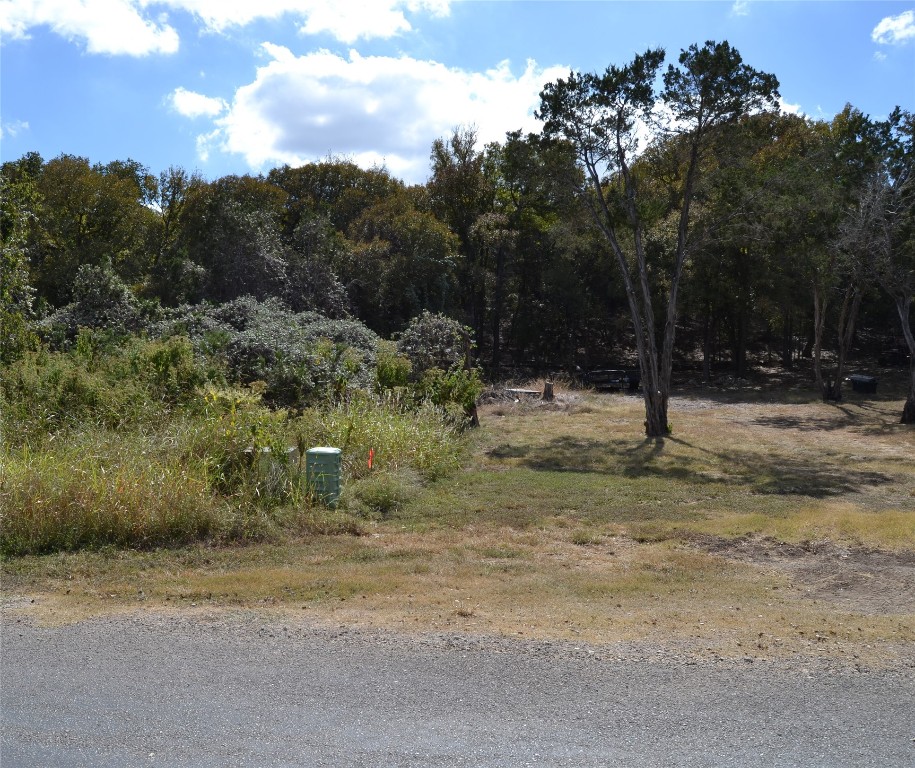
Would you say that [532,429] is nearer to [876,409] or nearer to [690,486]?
[690,486]

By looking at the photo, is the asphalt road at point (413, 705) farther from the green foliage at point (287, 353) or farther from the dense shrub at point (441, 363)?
the dense shrub at point (441, 363)

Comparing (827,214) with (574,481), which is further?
(827,214)

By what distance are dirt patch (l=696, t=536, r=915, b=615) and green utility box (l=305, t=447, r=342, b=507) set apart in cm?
387

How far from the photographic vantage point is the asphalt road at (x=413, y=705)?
148 inches

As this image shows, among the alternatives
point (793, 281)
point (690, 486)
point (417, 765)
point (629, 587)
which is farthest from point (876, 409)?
point (417, 765)

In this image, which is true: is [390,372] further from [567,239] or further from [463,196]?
[463,196]

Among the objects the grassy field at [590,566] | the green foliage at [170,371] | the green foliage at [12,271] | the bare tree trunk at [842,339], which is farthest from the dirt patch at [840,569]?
the bare tree trunk at [842,339]

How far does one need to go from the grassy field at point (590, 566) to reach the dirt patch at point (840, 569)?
24 mm

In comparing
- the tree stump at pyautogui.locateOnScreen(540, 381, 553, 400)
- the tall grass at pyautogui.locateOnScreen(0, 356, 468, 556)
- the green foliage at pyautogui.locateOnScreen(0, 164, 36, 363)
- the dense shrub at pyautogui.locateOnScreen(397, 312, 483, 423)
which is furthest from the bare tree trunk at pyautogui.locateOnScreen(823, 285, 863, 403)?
the green foliage at pyautogui.locateOnScreen(0, 164, 36, 363)

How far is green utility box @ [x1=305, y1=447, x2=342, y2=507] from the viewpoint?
928cm

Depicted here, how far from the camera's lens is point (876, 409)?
24.0m

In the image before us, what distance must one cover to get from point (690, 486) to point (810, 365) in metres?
27.1

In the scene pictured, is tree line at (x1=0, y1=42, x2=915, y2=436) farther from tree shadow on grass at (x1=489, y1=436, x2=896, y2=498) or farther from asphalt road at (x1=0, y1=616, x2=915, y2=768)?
asphalt road at (x1=0, y1=616, x2=915, y2=768)

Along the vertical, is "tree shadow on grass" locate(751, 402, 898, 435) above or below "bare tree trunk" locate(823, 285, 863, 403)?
below
